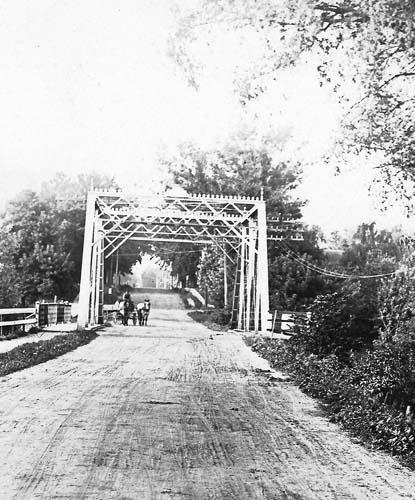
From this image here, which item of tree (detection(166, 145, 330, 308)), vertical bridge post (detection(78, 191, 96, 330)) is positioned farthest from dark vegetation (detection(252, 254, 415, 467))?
tree (detection(166, 145, 330, 308))

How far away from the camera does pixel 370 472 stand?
22.5 feet

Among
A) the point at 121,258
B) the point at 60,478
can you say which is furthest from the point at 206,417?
the point at 121,258

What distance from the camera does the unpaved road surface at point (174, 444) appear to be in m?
5.96

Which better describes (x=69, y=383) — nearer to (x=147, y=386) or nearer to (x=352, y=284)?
(x=147, y=386)

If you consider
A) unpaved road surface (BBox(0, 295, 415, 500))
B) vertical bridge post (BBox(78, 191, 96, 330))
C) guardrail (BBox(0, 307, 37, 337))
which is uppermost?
vertical bridge post (BBox(78, 191, 96, 330))

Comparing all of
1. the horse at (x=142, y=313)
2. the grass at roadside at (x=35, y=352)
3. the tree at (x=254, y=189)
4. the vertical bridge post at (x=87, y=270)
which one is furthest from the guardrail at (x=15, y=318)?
the tree at (x=254, y=189)

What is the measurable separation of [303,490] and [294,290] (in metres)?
41.4

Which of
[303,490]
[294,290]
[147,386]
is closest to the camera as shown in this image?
[303,490]

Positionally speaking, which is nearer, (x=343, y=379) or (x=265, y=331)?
(x=343, y=379)

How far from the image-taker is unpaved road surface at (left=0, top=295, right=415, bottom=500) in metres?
5.96

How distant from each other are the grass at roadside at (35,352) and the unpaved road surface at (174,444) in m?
1.43

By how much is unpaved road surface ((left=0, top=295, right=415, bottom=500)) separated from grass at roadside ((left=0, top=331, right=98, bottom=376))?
4.68ft

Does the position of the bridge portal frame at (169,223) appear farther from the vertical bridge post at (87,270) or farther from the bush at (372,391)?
the bush at (372,391)

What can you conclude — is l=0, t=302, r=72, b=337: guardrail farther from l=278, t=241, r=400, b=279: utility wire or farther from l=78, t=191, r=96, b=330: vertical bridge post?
l=278, t=241, r=400, b=279: utility wire
